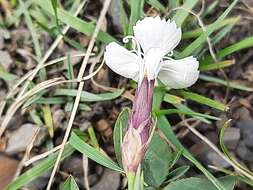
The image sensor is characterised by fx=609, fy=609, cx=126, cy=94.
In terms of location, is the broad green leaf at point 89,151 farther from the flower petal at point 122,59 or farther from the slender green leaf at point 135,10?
the slender green leaf at point 135,10

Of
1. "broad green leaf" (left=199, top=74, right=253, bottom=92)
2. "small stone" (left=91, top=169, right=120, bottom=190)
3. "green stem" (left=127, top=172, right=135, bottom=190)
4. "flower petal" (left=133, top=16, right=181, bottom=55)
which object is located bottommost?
"small stone" (left=91, top=169, right=120, bottom=190)

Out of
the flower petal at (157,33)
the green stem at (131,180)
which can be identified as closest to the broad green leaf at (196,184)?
the green stem at (131,180)

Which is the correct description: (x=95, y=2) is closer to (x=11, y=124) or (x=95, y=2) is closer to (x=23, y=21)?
(x=23, y=21)

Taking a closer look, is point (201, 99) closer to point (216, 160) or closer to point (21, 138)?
point (216, 160)

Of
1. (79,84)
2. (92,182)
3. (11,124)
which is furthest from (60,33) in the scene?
(92,182)

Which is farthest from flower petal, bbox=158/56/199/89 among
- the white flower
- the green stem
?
the green stem

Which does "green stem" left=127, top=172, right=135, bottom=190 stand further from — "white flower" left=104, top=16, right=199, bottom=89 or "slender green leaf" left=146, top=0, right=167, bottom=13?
"slender green leaf" left=146, top=0, right=167, bottom=13

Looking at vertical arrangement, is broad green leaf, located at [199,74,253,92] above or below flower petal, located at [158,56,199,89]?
below
